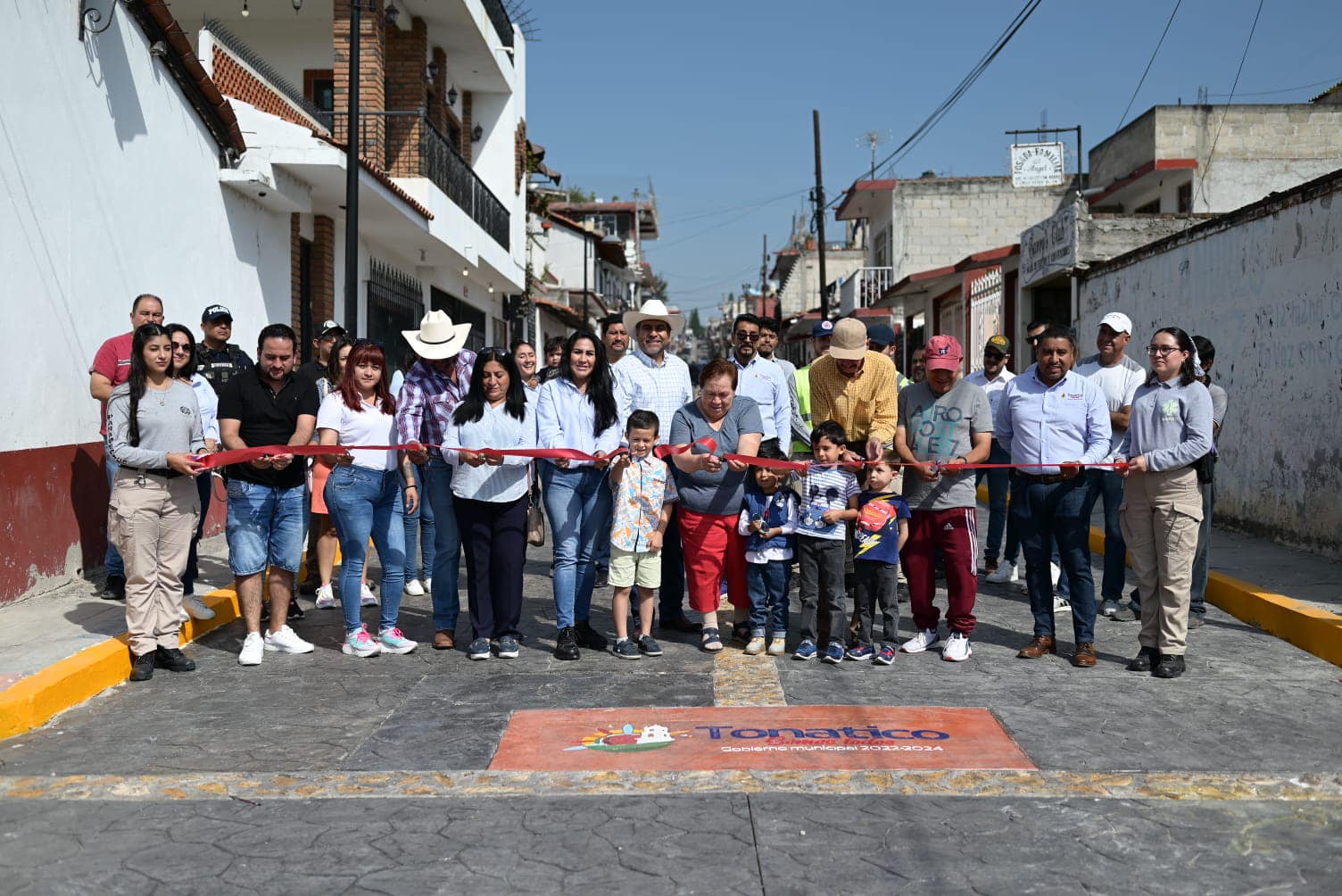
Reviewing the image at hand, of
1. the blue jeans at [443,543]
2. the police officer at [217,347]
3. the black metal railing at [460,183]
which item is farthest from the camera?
the black metal railing at [460,183]

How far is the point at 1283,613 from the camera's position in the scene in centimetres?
783

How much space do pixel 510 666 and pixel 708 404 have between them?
1.88 meters

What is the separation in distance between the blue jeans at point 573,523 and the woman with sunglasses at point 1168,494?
118 inches

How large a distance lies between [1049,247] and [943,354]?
13041 mm

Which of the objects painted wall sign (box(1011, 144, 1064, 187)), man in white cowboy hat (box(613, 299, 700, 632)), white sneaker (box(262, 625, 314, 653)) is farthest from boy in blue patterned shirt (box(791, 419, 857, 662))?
painted wall sign (box(1011, 144, 1064, 187))

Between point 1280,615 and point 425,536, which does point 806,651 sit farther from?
point 425,536

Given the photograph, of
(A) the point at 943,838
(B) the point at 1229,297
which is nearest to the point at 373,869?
(A) the point at 943,838

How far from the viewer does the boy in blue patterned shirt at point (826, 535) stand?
698 cm

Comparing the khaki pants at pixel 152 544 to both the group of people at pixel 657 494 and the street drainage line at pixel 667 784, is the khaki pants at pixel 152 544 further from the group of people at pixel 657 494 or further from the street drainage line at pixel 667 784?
the street drainage line at pixel 667 784

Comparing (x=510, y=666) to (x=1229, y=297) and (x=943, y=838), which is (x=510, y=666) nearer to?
(x=943, y=838)

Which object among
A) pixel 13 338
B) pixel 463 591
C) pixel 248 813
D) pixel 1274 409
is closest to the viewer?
pixel 248 813

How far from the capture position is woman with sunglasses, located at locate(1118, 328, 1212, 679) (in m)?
6.63

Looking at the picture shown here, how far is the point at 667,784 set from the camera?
15.8 feet

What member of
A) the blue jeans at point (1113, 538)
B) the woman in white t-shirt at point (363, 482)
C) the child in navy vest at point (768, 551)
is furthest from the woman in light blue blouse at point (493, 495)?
the blue jeans at point (1113, 538)
